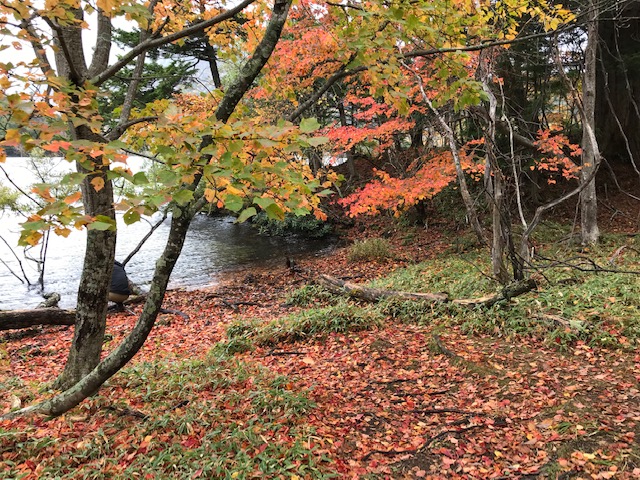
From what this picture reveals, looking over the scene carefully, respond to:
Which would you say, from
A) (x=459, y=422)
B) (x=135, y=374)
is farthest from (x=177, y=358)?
(x=459, y=422)

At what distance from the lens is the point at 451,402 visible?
13.8 ft

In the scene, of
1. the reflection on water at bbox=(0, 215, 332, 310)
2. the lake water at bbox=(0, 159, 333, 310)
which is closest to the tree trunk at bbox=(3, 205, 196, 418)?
the reflection on water at bbox=(0, 215, 332, 310)

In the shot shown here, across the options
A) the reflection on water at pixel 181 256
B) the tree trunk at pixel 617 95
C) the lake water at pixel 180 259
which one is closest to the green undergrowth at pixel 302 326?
the reflection on water at pixel 181 256

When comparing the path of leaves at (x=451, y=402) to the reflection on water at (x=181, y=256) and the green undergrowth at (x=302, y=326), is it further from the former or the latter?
the reflection on water at (x=181, y=256)

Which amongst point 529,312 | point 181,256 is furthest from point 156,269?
point 181,256

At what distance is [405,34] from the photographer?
3947 millimetres

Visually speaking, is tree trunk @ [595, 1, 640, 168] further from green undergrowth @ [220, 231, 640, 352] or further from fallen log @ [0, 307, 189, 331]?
fallen log @ [0, 307, 189, 331]

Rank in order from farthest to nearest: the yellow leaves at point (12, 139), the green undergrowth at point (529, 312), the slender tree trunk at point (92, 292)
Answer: the green undergrowth at point (529, 312) → the slender tree trunk at point (92, 292) → the yellow leaves at point (12, 139)

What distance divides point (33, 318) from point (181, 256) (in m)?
8.65

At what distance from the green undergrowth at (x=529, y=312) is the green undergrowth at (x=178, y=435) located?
1.73 m

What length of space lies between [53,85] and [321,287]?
749 centimetres

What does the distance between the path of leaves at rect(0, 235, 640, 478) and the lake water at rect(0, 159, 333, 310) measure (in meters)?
7.03

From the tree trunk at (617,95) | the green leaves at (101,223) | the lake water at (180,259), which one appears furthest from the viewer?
the tree trunk at (617,95)

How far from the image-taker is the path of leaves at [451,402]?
3268mm
